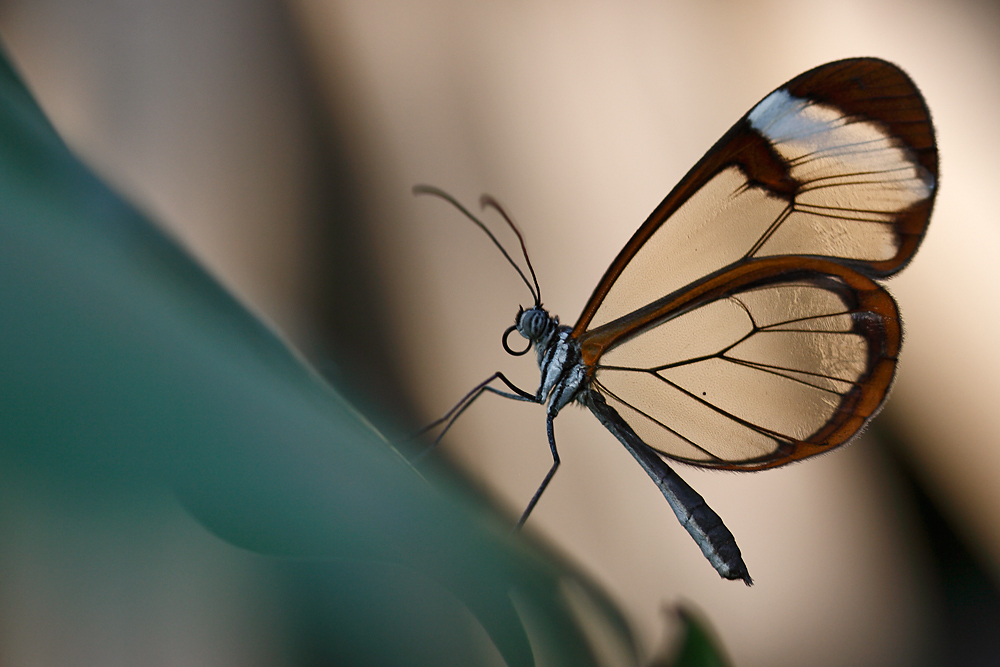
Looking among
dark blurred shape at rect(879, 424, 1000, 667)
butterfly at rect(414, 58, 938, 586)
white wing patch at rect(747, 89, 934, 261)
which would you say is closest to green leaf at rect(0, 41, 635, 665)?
butterfly at rect(414, 58, 938, 586)

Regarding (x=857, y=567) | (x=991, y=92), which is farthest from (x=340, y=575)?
(x=991, y=92)

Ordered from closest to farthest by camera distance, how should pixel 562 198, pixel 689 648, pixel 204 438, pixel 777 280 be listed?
pixel 204 438
pixel 689 648
pixel 777 280
pixel 562 198

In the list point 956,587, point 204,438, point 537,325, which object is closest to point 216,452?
point 204,438

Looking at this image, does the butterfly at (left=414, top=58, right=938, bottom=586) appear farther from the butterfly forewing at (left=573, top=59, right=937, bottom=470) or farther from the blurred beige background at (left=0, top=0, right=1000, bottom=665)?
the blurred beige background at (left=0, top=0, right=1000, bottom=665)

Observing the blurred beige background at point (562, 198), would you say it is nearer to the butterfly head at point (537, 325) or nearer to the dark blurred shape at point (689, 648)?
the butterfly head at point (537, 325)

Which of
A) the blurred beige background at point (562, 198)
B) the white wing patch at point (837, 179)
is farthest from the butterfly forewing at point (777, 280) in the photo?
the blurred beige background at point (562, 198)

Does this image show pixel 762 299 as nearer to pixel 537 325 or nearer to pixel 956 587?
pixel 537 325
